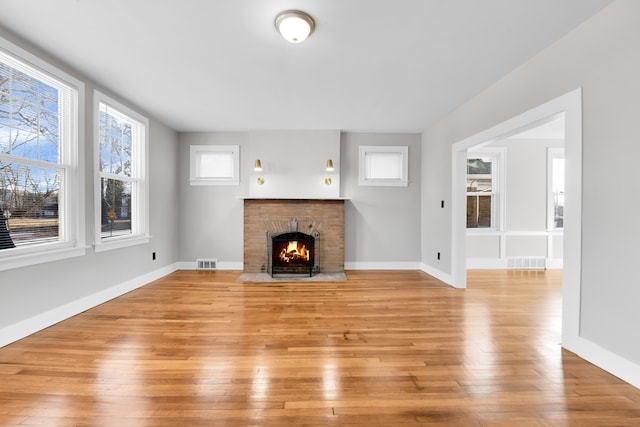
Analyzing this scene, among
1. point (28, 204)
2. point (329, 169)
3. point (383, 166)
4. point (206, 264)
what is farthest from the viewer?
point (383, 166)

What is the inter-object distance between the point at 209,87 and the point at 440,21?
2566 millimetres

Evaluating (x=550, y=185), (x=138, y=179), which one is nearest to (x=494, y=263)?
(x=550, y=185)

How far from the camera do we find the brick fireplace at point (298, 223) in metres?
5.00

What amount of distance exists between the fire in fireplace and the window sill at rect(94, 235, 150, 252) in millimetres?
2010

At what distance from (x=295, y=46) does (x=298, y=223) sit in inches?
123

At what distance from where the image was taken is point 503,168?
536 centimetres

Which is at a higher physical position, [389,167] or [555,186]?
[389,167]

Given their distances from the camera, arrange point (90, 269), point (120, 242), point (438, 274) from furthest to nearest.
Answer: point (438, 274) < point (120, 242) < point (90, 269)

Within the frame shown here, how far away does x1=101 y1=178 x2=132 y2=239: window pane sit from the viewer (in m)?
3.48

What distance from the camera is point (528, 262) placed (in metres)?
5.36

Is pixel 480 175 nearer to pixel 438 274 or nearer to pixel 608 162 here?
pixel 438 274

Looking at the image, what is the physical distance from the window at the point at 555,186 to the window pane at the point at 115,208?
7485 millimetres

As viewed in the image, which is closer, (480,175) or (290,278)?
(290,278)

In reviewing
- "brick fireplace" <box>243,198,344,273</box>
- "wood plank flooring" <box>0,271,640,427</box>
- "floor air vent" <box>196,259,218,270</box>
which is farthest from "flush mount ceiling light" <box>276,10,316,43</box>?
"floor air vent" <box>196,259,218,270</box>
